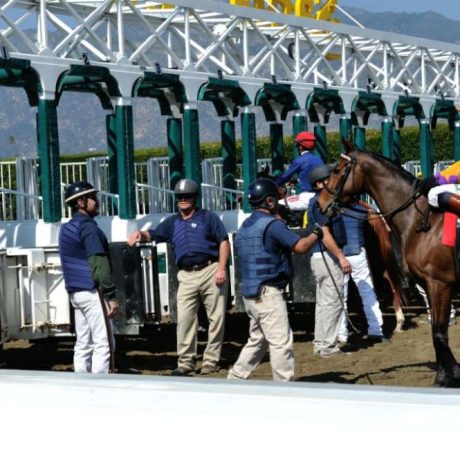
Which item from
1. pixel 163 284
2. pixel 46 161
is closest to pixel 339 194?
pixel 163 284

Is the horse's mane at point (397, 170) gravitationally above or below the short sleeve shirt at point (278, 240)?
above

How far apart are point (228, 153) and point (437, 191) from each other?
8.23 metres

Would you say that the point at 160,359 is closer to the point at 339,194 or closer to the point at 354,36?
the point at 339,194

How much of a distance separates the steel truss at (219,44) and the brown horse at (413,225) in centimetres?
423

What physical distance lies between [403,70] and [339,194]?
11507 mm

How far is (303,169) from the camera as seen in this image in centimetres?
1183

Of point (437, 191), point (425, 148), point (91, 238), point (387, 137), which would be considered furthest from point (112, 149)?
point (425, 148)

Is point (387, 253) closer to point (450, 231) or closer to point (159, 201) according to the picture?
point (450, 231)

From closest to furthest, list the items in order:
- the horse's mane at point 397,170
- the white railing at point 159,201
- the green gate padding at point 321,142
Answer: the horse's mane at point 397,170, the white railing at point 159,201, the green gate padding at point 321,142

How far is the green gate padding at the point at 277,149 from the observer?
55.3 feet

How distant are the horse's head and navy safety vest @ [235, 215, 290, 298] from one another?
1.42m

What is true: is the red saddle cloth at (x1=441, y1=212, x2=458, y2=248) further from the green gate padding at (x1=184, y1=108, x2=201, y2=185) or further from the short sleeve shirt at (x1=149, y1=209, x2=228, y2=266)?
the green gate padding at (x1=184, y1=108, x2=201, y2=185)

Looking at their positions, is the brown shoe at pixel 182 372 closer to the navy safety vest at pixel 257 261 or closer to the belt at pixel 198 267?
the belt at pixel 198 267

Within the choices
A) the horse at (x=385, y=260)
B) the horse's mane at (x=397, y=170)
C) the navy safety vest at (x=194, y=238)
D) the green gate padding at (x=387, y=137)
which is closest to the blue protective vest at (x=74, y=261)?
the navy safety vest at (x=194, y=238)
